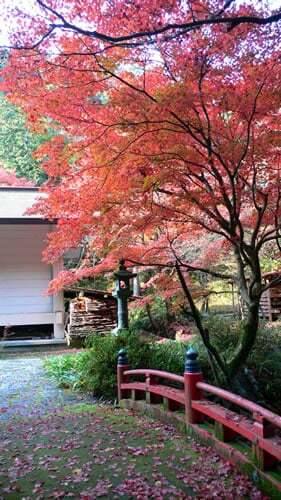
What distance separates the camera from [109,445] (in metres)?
5.00

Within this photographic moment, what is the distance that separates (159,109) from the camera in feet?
17.5

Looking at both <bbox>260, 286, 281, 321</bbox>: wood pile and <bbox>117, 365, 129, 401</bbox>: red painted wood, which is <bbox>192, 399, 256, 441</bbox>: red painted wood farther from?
<bbox>260, 286, 281, 321</bbox>: wood pile

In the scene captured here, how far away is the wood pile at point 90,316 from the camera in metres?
14.0

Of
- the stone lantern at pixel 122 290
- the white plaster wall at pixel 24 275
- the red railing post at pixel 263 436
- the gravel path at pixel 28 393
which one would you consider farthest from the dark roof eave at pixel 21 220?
the red railing post at pixel 263 436

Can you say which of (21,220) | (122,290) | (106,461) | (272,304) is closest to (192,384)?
(106,461)

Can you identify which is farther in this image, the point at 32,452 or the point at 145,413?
the point at 145,413

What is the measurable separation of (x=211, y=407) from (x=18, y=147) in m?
25.1

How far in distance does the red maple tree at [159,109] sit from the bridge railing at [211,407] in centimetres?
89

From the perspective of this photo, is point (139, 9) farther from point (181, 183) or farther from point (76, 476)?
point (76, 476)

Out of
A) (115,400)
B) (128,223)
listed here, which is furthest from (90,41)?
(115,400)

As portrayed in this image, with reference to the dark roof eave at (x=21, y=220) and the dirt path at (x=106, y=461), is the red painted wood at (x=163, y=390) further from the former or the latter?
the dark roof eave at (x=21, y=220)

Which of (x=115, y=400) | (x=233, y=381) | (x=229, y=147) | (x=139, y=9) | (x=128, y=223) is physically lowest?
(x=115, y=400)

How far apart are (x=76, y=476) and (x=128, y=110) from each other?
13.1 ft

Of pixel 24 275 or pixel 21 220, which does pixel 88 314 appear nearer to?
pixel 24 275
